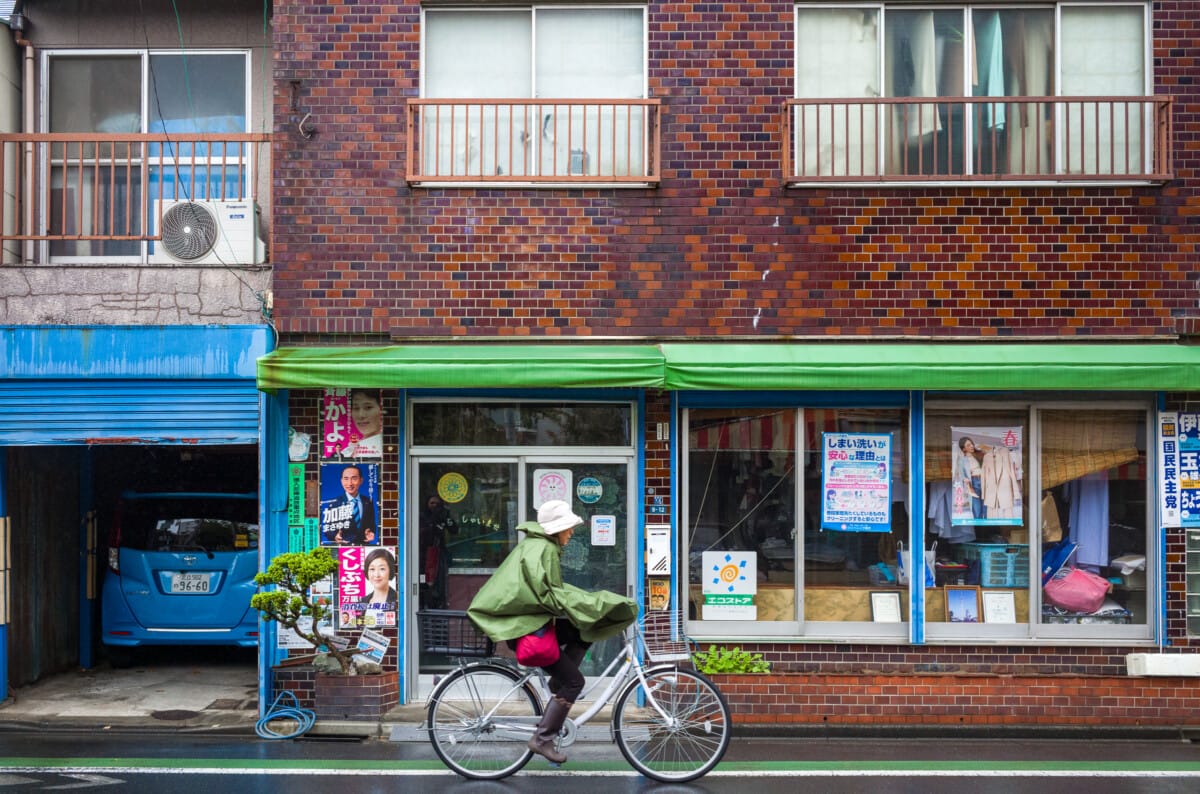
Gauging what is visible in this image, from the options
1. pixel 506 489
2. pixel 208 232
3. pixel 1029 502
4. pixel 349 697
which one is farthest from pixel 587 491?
pixel 208 232

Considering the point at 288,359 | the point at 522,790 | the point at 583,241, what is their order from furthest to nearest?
the point at 583,241
the point at 288,359
the point at 522,790

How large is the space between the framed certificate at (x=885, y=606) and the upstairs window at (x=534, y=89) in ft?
13.8

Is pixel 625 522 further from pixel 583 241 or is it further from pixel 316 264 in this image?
pixel 316 264

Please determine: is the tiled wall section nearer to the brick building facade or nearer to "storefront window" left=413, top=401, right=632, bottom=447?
the brick building facade

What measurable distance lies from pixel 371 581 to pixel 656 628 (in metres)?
2.78

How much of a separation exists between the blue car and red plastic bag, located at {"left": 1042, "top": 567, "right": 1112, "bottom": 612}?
24.2 feet

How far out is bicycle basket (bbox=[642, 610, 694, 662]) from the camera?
743 cm

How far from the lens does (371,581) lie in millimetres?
9492

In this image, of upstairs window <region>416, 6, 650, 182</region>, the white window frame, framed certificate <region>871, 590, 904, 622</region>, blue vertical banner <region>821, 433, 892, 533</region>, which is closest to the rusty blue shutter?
upstairs window <region>416, 6, 650, 182</region>

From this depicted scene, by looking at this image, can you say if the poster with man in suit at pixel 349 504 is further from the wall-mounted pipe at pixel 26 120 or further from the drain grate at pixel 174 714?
the wall-mounted pipe at pixel 26 120

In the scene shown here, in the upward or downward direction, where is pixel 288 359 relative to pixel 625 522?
upward

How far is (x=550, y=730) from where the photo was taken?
7.23 meters

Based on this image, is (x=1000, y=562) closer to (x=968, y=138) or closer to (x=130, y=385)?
(x=968, y=138)

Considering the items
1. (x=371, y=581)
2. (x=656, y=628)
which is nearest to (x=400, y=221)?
(x=371, y=581)
